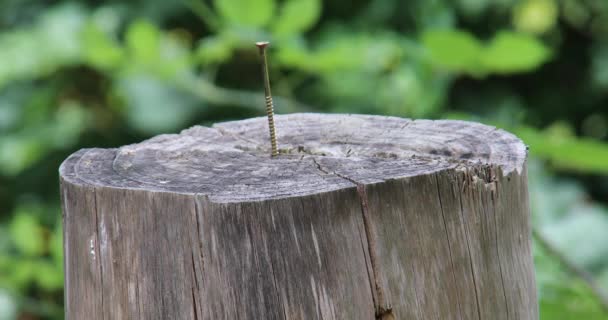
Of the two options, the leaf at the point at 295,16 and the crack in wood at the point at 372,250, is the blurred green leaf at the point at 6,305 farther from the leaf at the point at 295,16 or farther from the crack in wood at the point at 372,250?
the crack in wood at the point at 372,250

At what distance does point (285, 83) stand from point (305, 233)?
5.09ft

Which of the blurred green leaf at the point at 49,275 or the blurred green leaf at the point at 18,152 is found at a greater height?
the blurred green leaf at the point at 18,152

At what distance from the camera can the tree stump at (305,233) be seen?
1.05 m

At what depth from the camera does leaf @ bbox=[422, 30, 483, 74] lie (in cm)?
198

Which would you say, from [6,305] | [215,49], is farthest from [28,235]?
[215,49]

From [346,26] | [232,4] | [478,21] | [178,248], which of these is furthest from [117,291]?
[478,21]

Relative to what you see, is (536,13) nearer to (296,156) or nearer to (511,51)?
(511,51)

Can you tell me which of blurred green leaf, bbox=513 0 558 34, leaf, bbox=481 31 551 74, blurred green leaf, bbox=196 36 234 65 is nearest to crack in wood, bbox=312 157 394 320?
leaf, bbox=481 31 551 74

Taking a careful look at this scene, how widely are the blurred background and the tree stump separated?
895 mm

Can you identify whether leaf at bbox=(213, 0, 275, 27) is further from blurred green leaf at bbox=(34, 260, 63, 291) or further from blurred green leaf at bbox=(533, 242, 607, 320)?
blurred green leaf at bbox=(34, 260, 63, 291)

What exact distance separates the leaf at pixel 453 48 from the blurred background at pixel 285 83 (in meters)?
0.02

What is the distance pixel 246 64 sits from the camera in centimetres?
329

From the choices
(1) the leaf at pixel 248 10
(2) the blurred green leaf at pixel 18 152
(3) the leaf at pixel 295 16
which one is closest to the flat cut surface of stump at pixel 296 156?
(1) the leaf at pixel 248 10

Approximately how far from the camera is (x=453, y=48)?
2.03m
